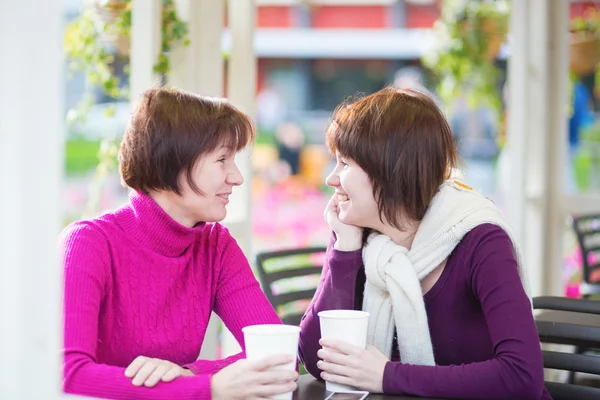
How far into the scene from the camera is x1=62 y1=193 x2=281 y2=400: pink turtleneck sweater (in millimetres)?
1260

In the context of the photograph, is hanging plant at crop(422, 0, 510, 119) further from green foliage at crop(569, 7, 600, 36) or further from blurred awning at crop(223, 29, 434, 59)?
blurred awning at crop(223, 29, 434, 59)

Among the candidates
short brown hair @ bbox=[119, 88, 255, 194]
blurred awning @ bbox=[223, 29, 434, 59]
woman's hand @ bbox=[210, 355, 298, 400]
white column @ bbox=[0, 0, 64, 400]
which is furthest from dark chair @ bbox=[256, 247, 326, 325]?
blurred awning @ bbox=[223, 29, 434, 59]

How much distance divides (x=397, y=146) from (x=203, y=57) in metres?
1.27

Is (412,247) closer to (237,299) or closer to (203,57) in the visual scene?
(237,299)

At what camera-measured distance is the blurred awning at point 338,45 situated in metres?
9.84

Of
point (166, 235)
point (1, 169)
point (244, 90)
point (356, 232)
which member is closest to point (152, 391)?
point (166, 235)

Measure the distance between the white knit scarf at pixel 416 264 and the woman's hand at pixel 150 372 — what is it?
42cm

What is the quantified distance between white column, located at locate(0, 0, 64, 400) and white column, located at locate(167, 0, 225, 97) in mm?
1877

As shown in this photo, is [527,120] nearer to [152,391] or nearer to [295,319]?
[295,319]

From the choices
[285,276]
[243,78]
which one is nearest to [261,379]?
[285,276]

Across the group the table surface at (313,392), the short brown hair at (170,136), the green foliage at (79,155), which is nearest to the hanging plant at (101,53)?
the short brown hair at (170,136)

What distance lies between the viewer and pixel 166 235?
58.7 inches

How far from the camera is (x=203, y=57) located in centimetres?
260

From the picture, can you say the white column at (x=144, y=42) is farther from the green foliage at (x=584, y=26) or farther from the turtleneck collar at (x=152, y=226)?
the green foliage at (x=584, y=26)
